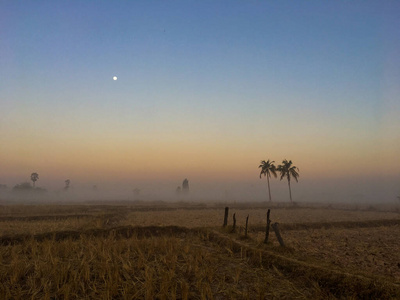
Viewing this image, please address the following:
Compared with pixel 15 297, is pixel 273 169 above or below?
above

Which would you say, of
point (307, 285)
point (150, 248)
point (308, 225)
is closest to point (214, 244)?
point (150, 248)

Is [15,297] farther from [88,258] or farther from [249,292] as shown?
[249,292]

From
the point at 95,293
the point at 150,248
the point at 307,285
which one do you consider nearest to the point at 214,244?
the point at 150,248

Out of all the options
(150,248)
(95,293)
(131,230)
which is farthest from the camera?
(131,230)

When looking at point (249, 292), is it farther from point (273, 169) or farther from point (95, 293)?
point (273, 169)

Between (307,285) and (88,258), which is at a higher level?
(88,258)

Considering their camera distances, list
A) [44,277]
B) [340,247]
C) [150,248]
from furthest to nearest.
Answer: [340,247] → [150,248] → [44,277]

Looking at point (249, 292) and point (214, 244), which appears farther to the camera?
point (214, 244)

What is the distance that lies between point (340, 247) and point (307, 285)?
813 centimetres

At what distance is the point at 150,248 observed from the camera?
41.6 feet

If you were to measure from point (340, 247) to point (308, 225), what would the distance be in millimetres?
11837

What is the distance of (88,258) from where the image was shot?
36.0ft

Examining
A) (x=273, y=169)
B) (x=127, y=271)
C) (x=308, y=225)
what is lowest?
(x=308, y=225)

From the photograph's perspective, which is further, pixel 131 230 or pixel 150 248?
pixel 131 230
